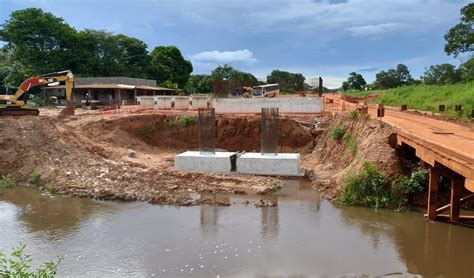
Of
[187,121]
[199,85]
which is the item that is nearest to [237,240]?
[187,121]

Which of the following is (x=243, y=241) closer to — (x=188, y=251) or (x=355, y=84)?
(x=188, y=251)

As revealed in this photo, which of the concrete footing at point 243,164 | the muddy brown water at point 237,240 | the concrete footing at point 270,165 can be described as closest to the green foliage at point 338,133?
the concrete footing at point 243,164

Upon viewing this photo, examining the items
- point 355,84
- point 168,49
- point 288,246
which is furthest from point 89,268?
point 355,84

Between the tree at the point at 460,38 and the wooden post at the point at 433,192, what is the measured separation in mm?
35444

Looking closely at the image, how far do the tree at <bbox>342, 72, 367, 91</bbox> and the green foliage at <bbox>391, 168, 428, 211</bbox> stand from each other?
282 ft

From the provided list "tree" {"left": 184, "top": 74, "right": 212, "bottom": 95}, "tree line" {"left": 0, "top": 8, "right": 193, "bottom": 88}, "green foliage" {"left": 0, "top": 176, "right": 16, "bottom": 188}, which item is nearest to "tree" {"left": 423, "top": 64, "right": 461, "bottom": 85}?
"tree" {"left": 184, "top": 74, "right": 212, "bottom": 95}

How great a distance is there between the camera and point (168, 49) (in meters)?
71.1

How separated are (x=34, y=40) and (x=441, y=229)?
155ft

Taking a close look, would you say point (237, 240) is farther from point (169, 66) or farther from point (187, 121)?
point (169, 66)

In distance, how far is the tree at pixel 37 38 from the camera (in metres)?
43.9

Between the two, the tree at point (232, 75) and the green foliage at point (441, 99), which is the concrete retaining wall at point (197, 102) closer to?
the green foliage at point (441, 99)

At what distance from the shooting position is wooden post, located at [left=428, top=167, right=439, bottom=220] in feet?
40.8

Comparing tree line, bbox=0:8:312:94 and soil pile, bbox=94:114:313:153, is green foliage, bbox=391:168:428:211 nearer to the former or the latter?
soil pile, bbox=94:114:313:153

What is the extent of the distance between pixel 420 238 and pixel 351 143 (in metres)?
7.71
